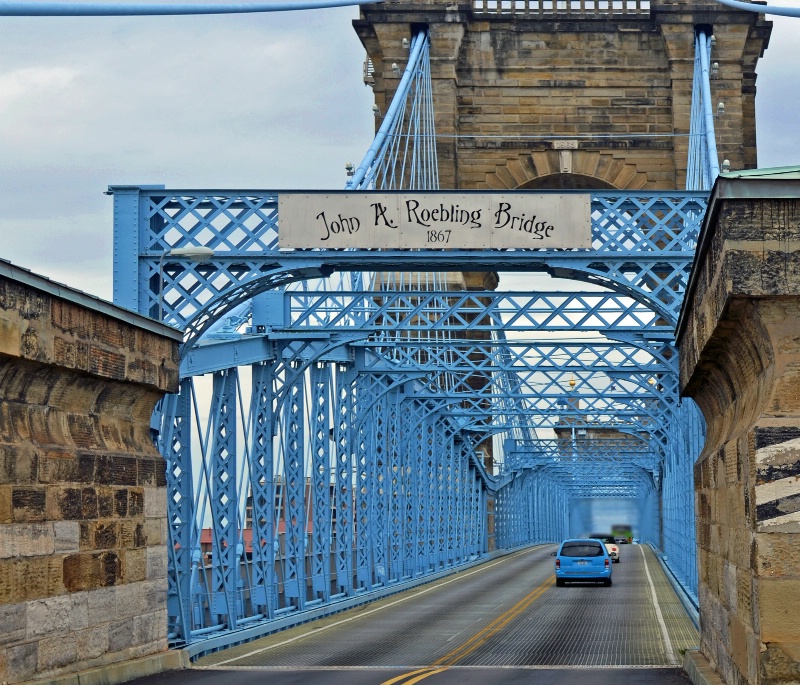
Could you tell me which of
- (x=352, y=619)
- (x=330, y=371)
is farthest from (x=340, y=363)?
(x=352, y=619)

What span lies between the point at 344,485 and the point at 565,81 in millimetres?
19022

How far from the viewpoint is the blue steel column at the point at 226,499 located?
917 inches

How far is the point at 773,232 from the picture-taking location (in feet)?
31.3

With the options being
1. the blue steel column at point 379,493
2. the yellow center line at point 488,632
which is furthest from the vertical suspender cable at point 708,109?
the blue steel column at point 379,493

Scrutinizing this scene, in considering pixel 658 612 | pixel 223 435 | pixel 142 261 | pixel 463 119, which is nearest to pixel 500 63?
pixel 463 119

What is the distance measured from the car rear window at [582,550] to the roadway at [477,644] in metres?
4.02

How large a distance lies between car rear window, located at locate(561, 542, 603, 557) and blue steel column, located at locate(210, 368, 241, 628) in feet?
66.9

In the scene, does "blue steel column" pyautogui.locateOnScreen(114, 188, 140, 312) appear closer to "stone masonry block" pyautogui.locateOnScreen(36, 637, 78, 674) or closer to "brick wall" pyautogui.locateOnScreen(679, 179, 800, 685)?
"stone masonry block" pyautogui.locateOnScreen(36, 637, 78, 674)

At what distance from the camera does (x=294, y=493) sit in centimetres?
2998

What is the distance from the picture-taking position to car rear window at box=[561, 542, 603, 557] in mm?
43375

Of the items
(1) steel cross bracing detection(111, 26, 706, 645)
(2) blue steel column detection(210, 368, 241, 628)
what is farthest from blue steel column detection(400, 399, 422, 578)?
(2) blue steel column detection(210, 368, 241, 628)

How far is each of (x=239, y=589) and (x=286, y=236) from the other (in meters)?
7.57

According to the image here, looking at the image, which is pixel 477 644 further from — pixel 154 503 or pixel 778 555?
pixel 778 555

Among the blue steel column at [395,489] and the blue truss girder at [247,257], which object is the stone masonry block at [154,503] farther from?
the blue steel column at [395,489]
